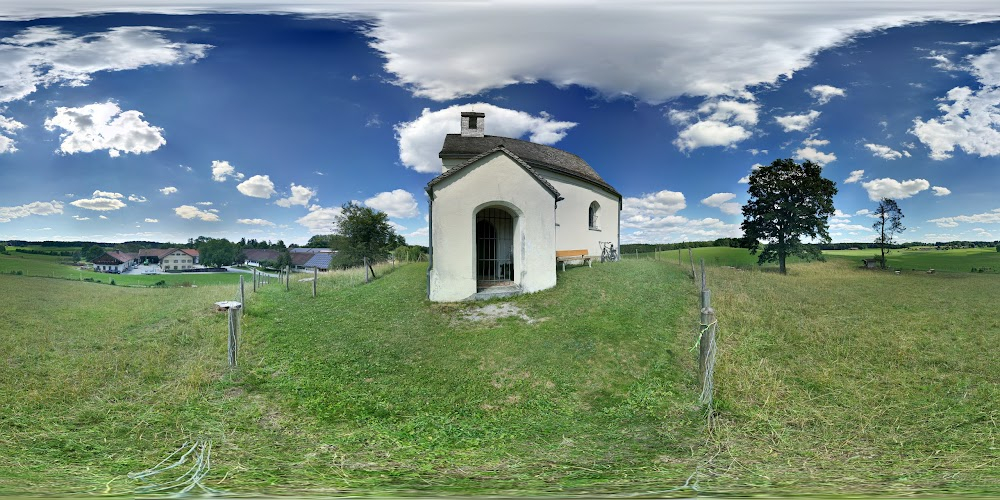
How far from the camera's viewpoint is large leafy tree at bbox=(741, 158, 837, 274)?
7.27 metres

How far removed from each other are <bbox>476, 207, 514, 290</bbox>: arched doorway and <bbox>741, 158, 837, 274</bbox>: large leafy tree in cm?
492

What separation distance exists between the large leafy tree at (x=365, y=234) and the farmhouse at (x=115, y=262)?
5788 mm

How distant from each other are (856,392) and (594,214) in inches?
518

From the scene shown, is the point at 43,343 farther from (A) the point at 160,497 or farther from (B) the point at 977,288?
(B) the point at 977,288

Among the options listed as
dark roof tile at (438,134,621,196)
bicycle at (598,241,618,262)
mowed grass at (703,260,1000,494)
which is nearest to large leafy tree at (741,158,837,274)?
mowed grass at (703,260,1000,494)

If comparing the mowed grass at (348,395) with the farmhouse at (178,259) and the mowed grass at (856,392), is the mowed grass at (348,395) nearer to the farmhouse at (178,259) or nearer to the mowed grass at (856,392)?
the mowed grass at (856,392)

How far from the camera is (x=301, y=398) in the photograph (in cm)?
319

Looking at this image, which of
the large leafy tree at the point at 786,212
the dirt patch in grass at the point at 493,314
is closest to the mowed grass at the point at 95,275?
the dirt patch in grass at the point at 493,314

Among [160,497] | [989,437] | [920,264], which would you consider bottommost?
[989,437]

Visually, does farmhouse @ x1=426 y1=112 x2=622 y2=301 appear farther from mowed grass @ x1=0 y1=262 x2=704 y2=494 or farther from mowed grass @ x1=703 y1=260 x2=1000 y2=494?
mowed grass @ x1=703 y1=260 x2=1000 y2=494

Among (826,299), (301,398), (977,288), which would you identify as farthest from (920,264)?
(301,398)

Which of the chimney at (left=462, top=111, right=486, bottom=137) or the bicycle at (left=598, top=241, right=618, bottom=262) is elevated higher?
the chimney at (left=462, top=111, right=486, bottom=137)

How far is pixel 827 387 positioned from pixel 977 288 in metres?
7.35

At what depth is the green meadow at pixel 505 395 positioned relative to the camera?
2002 millimetres
